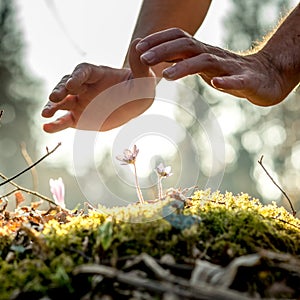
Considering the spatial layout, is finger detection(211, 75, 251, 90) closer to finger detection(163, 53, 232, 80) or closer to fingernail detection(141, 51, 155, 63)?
finger detection(163, 53, 232, 80)

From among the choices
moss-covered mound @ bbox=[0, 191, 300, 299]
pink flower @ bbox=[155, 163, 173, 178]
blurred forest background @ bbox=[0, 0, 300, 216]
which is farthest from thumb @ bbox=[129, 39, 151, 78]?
blurred forest background @ bbox=[0, 0, 300, 216]

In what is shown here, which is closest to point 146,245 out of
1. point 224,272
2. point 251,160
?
point 224,272

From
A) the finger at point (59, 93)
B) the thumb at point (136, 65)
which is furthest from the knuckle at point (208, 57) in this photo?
the finger at point (59, 93)

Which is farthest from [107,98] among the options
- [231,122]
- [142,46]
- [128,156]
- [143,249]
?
[231,122]

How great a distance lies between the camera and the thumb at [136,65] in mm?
3150

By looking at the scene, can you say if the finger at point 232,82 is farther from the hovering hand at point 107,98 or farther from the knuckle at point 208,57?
the hovering hand at point 107,98

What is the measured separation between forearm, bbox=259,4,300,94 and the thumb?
0.82m

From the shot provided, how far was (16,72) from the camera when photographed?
38375mm

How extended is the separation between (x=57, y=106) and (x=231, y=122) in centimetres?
3306

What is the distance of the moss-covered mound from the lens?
134 centimetres

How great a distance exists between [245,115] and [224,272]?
34.6 meters

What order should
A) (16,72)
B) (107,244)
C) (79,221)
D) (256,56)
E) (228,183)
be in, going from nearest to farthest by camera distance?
(107,244), (79,221), (256,56), (16,72), (228,183)

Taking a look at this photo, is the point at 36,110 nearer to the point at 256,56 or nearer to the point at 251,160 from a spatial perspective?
the point at 251,160

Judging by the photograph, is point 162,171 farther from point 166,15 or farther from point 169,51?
point 166,15
